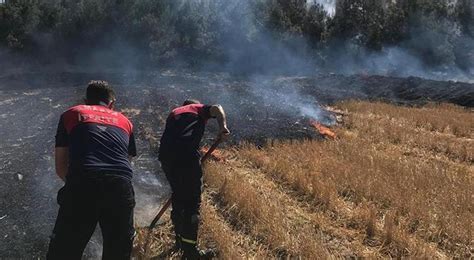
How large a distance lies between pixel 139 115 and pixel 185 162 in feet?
24.9

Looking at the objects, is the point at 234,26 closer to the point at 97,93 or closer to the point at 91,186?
the point at 97,93

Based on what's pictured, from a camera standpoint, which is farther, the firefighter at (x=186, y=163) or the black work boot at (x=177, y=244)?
the black work boot at (x=177, y=244)

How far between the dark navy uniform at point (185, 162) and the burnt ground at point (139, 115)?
1.05m

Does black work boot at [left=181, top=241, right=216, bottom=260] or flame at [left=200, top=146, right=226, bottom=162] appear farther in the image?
flame at [left=200, top=146, right=226, bottom=162]

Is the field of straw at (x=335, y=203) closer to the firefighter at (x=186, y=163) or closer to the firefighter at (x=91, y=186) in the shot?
the firefighter at (x=186, y=163)

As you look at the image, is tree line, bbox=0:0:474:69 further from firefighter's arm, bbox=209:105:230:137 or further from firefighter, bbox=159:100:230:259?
firefighter's arm, bbox=209:105:230:137

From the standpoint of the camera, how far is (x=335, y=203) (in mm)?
6141

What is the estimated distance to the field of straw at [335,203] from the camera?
4.94 meters

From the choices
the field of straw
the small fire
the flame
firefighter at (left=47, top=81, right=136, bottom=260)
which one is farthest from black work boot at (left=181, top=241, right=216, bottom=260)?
the small fire

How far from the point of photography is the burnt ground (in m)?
5.71

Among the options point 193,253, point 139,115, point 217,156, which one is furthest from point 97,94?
point 139,115

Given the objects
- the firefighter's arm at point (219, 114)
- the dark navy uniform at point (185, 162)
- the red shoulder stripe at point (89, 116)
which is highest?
the red shoulder stripe at point (89, 116)

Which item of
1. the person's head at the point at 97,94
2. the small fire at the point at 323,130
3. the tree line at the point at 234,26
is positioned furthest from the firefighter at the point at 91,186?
the tree line at the point at 234,26

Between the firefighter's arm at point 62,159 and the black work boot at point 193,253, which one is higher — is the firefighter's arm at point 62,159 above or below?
above
